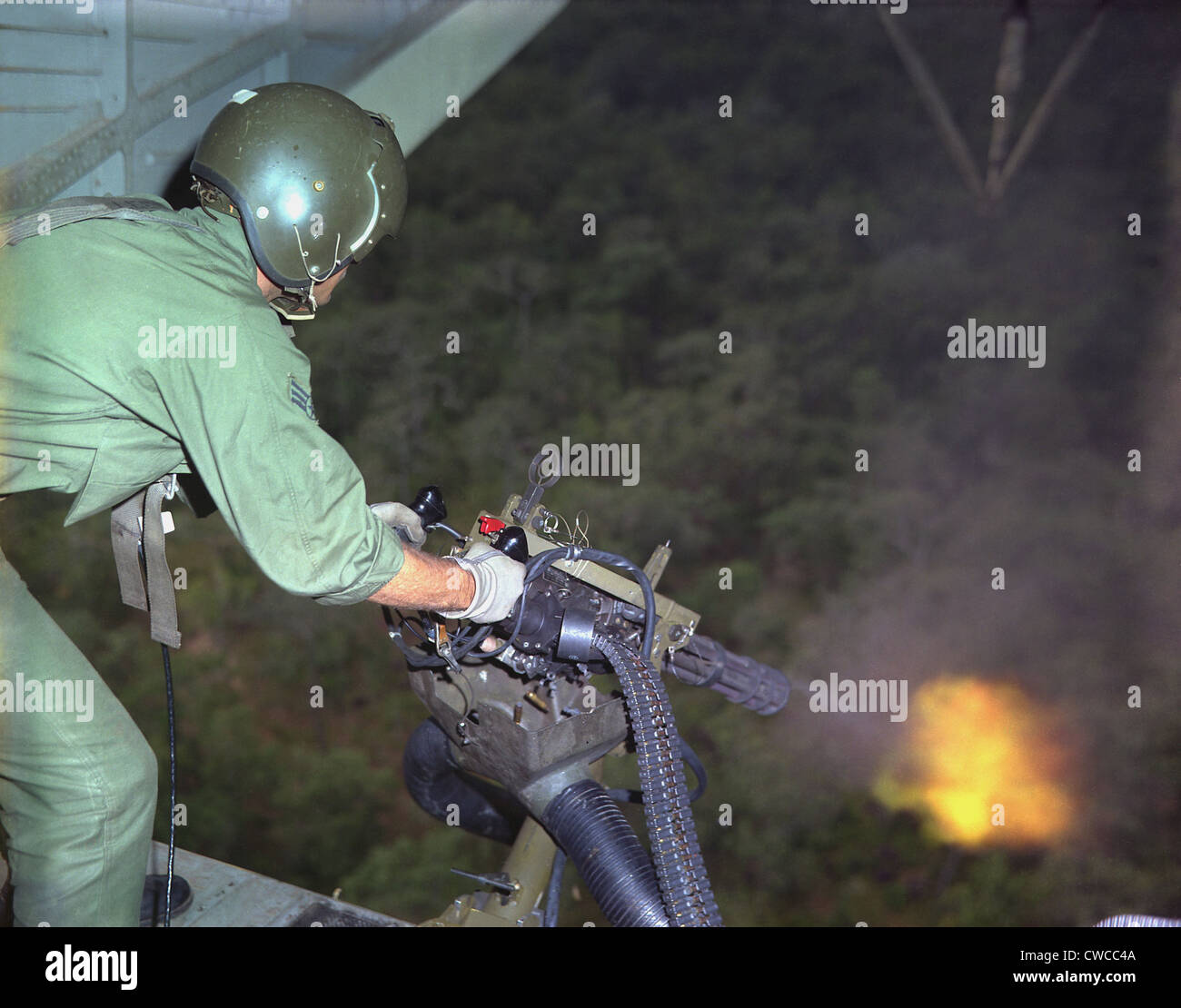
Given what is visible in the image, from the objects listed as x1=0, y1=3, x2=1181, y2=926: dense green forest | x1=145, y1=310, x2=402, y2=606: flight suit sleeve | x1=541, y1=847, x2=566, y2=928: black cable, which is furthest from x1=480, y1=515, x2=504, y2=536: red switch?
x1=0, y1=3, x2=1181, y2=926: dense green forest

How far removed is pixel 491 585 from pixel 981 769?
3.96 metres

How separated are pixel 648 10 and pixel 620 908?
21.1 feet

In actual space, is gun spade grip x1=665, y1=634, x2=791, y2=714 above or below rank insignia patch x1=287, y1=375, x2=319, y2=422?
below

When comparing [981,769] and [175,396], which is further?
[981,769]

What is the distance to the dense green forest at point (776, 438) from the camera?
17.2 feet

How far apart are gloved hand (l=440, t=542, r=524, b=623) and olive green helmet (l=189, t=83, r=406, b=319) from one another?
69 cm

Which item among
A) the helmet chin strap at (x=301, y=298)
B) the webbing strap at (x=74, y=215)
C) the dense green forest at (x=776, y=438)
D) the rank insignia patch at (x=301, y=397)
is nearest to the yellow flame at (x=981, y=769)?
the dense green forest at (x=776, y=438)

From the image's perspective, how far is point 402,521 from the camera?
227 cm

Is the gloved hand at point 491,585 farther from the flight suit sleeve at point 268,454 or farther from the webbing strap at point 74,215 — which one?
the webbing strap at point 74,215

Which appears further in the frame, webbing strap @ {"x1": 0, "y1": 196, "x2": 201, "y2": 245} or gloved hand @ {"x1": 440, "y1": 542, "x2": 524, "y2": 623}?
gloved hand @ {"x1": 440, "y1": 542, "x2": 524, "y2": 623}

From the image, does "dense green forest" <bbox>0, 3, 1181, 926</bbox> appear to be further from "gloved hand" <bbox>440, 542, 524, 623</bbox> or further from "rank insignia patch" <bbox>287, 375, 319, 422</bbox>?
"rank insignia patch" <bbox>287, 375, 319, 422</bbox>

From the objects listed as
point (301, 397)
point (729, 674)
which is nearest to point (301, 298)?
point (301, 397)

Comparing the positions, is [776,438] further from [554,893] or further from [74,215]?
[74,215]

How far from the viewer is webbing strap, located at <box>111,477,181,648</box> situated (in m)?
2.24
